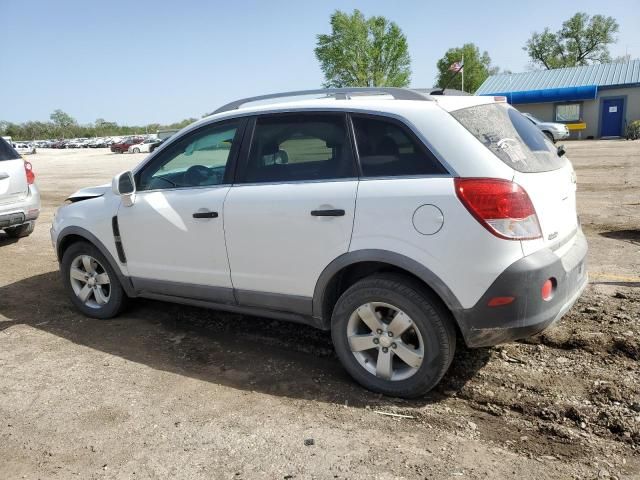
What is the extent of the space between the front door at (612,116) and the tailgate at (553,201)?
35.5m

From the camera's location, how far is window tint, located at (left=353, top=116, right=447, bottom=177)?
3.13 meters

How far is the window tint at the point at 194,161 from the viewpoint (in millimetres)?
3990

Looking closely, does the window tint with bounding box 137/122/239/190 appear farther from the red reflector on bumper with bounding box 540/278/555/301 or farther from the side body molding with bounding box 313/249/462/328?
the red reflector on bumper with bounding box 540/278/555/301

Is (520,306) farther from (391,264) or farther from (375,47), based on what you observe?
(375,47)

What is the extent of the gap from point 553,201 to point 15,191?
732 cm

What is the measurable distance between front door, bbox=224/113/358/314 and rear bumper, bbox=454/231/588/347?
875 millimetres

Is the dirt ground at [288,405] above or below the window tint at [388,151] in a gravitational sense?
below

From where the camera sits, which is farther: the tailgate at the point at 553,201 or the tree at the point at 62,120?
the tree at the point at 62,120

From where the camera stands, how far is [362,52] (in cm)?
6750

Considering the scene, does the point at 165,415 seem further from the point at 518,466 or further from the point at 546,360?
the point at 546,360

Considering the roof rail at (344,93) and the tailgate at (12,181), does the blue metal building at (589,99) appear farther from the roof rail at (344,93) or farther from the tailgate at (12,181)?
the roof rail at (344,93)

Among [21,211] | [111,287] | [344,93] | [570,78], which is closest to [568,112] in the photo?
[570,78]

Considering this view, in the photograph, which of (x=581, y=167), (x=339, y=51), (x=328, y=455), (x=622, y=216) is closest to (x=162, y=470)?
(x=328, y=455)

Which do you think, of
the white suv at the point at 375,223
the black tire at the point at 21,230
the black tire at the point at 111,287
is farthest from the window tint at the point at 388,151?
the black tire at the point at 21,230
